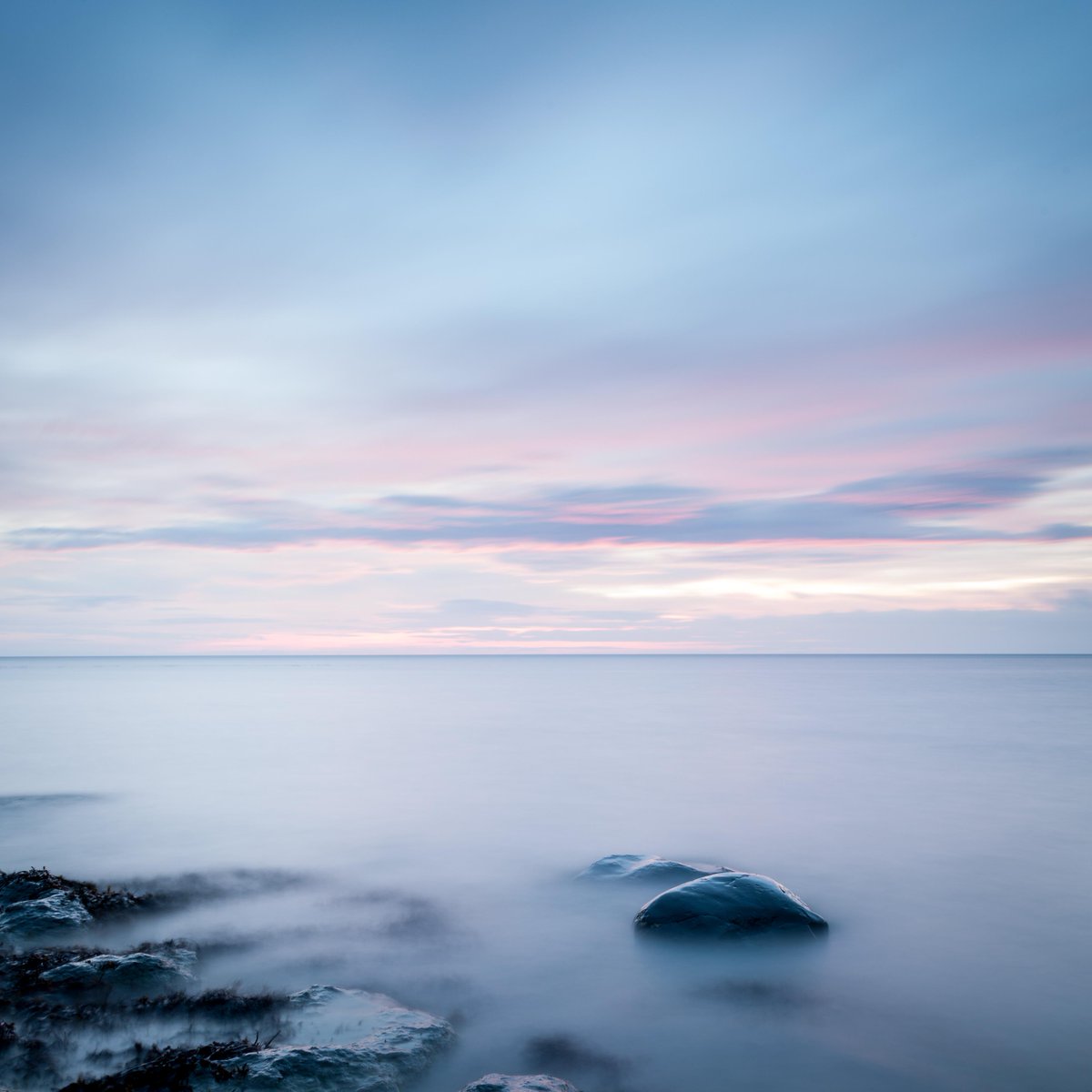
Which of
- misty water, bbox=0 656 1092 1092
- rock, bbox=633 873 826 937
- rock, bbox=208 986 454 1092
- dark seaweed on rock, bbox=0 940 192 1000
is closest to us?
rock, bbox=208 986 454 1092

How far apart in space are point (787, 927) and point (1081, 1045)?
319 centimetres

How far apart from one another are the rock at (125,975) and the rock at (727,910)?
536 cm

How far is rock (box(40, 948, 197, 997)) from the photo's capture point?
727 cm

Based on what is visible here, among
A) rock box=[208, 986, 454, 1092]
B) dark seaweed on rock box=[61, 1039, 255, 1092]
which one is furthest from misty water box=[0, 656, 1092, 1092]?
dark seaweed on rock box=[61, 1039, 255, 1092]

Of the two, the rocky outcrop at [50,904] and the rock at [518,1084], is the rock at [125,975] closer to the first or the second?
the rocky outcrop at [50,904]

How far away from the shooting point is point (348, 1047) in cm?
618

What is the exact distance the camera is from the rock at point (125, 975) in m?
7.27

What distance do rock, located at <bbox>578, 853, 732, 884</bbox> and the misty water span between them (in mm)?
576

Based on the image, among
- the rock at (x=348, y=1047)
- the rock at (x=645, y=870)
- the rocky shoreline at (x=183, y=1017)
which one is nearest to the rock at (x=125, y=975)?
the rocky shoreline at (x=183, y=1017)

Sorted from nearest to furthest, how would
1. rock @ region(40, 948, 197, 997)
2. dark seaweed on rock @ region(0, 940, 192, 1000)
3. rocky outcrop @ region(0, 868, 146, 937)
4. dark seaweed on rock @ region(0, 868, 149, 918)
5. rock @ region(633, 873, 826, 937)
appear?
dark seaweed on rock @ region(0, 940, 192, 1000)
rock @ region(40, 948, 197, 997)
rocky outcrop @ region(0, 868, 146, 937)
rock @ region(633, 873, 826, 937)
dark seaweed on rock @ region(0, 868, 149, 918)

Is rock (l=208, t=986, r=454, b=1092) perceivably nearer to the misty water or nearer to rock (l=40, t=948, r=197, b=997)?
the misty water

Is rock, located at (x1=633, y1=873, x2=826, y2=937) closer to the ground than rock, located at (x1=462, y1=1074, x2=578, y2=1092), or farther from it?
closer to the ground

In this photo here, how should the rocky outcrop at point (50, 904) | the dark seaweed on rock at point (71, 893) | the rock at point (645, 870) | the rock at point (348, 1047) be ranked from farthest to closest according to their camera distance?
the rock at point (645, 870) < the dark seaweed on rock at point (71, 893) < the rocky outcrop at point (50, 904) < the rock at point (348, 1047)

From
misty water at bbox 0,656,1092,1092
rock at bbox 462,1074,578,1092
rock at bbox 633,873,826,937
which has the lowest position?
misty water at bbox 0,656,1092,1092
